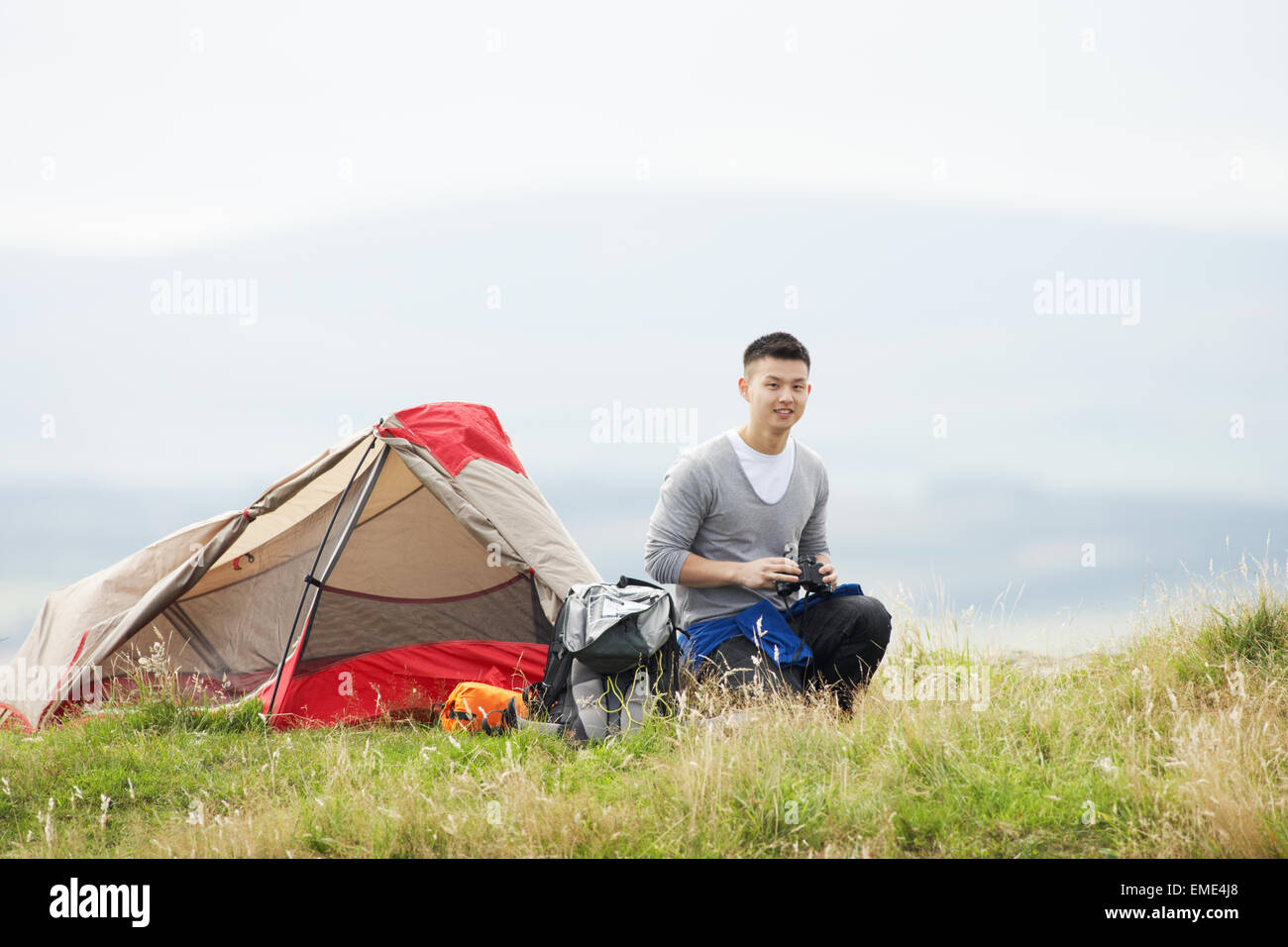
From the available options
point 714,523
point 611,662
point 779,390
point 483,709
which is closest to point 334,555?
point 483,709

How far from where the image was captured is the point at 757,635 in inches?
181

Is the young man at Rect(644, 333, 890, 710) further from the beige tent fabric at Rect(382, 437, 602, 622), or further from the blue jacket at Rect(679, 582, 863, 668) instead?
the beige tent fabric at Rect(382, 437, 602, 622)

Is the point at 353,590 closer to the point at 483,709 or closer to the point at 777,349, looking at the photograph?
the point at 483,709

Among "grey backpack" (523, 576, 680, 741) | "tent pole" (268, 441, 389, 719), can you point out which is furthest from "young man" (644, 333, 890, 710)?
"tent pole" (268, 441, 389, 719)

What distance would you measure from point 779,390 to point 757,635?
45.7 inches

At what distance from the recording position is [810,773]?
3.50 metres

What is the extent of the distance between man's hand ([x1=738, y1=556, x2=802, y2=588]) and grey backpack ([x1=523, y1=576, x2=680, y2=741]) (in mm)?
386

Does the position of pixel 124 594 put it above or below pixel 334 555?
below

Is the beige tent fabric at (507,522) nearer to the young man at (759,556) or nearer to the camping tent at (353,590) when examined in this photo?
the camping tent at (353,590)

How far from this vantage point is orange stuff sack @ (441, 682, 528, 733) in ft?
16.5

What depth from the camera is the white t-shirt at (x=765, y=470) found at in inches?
193

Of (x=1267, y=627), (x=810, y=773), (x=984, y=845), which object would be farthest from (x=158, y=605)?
(x=1267, y=627)
